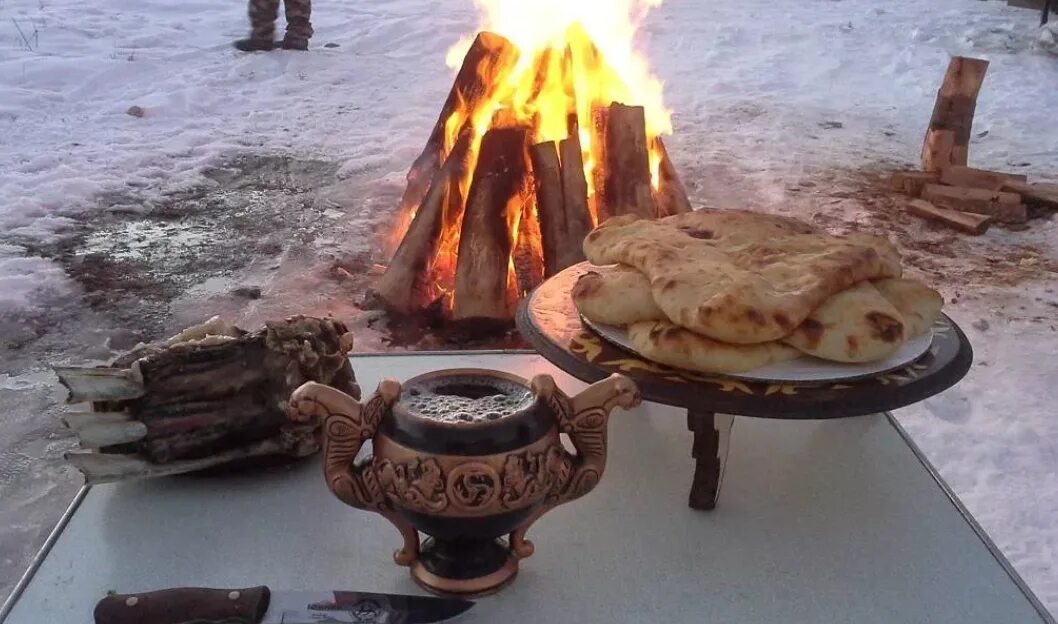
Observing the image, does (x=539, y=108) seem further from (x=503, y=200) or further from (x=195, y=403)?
(x=195, y=403)

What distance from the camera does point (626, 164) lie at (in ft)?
10.0

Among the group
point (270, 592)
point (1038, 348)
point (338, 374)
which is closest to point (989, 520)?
point (1038, 348)

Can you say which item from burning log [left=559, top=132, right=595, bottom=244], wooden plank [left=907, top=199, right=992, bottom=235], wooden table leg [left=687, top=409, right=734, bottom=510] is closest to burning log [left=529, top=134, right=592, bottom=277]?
burning log [left=559, top=132, right=595, bottom=244]

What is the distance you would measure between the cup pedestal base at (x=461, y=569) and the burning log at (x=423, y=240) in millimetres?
1951

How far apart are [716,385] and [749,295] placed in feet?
0.40

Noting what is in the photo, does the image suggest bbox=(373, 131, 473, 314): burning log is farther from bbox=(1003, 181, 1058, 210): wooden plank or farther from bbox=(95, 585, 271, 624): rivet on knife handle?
bbox=(1003, 181, 1058, 210): wooden plank

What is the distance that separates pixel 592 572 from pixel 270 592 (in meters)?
0.38

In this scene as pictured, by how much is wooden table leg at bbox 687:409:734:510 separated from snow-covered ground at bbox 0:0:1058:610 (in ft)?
3.74

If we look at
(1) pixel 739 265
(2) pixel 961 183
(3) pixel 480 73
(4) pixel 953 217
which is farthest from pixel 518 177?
(2) pixel 961 183

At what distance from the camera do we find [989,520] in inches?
89.2

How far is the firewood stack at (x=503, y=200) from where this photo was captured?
9.57 ft

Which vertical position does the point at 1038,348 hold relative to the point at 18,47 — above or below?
below

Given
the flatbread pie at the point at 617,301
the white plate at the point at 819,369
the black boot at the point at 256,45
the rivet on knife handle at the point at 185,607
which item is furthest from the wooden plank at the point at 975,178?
the black boot at the point at 256,45

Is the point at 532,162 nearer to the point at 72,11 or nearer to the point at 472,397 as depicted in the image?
the point at 472,397
